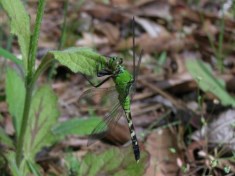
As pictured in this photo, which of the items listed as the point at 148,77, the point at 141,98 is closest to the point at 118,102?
the point at 141,98

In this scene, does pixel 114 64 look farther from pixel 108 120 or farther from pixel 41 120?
pixel 41 120

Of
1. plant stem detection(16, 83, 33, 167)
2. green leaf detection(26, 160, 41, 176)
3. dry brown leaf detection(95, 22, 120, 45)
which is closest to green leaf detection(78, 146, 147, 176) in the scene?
green leaf detection(26, 160, 41, 176)

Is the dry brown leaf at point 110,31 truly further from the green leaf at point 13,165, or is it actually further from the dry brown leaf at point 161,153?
the green leaf at point 13,165

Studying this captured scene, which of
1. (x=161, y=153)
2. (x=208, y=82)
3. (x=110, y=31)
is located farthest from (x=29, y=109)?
(x=110, y=31)

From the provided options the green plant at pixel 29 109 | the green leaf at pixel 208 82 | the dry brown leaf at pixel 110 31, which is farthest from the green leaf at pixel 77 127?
the dry brown leaf at pixel 110 31

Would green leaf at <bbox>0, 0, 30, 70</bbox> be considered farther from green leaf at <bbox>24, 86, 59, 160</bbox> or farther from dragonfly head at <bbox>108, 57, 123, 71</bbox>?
green leaf at <bbox>24, 86, 59, 160</bbox>

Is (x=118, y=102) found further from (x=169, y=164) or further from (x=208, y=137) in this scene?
(x=208, y=137)
